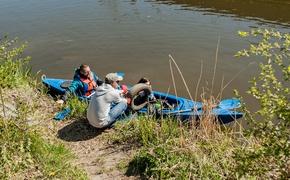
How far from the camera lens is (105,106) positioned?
5.78m

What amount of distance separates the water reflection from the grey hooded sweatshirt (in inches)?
316

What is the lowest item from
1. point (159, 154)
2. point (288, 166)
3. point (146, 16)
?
point (159, 154)

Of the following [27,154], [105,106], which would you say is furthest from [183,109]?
[27,154]

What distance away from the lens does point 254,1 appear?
13.9 m

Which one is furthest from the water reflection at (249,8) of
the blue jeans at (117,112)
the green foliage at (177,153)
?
the green foliage at (177,153)

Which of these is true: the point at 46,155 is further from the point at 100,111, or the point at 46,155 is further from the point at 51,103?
the point at 51,103

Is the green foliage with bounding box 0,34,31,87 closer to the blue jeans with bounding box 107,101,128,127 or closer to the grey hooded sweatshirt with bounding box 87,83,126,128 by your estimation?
the grey hooded sweatshirt with bounding box 87,83,126,128

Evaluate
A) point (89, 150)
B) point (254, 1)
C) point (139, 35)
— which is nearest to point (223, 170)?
point (89, 150)

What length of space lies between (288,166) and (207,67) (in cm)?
617

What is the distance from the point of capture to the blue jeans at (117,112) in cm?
596

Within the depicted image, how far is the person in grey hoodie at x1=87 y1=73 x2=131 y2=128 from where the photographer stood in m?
5.72

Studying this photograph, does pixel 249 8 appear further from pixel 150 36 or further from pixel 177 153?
pixel 177 153

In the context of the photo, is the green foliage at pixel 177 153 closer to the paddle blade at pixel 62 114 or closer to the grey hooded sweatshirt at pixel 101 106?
the grey hooded sweatshirt at pixel 101 106

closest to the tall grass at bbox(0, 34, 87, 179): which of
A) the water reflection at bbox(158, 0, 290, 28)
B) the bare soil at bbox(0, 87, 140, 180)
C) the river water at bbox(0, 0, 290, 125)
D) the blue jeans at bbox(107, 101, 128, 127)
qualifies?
the bare soil at bbox(0, 87, 140, 180)
